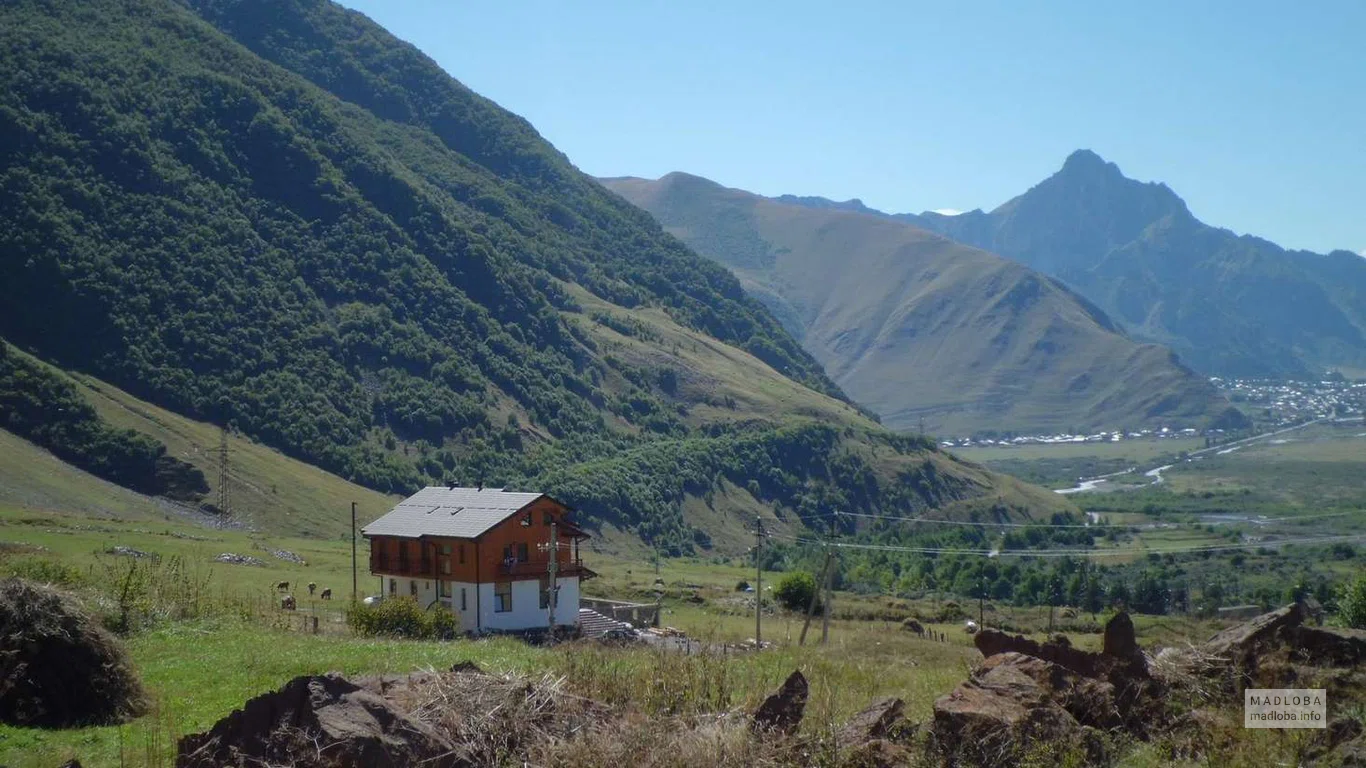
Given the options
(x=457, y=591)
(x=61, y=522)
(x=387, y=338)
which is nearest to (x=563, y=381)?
(x=387, y=338)

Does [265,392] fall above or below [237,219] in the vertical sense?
below

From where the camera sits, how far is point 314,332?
154125mm

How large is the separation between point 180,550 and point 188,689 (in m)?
45.5

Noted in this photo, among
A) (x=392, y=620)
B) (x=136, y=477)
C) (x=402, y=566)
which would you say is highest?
(x=136, y=477)

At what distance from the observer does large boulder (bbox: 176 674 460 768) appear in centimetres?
1163

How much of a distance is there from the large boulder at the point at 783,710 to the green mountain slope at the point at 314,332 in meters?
119

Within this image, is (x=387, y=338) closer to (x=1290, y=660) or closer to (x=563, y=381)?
(x=563, y=381)

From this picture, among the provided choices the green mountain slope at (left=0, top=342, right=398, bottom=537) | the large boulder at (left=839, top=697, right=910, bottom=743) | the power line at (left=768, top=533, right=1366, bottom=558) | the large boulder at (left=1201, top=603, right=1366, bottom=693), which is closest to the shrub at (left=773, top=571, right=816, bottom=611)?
the power line at (left=768, top=533, right=1366, bottom=558)

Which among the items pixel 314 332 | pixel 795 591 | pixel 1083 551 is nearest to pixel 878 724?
pixel 795 591

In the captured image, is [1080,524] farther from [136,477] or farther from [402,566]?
[402,566]

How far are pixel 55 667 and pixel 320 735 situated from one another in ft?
21.8

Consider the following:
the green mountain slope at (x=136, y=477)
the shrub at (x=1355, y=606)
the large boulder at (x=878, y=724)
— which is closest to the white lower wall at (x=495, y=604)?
the shrub at (x=1355, y=606)

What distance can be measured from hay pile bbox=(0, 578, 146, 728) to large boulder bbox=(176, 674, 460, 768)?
4891mm

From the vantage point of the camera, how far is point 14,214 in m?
133
